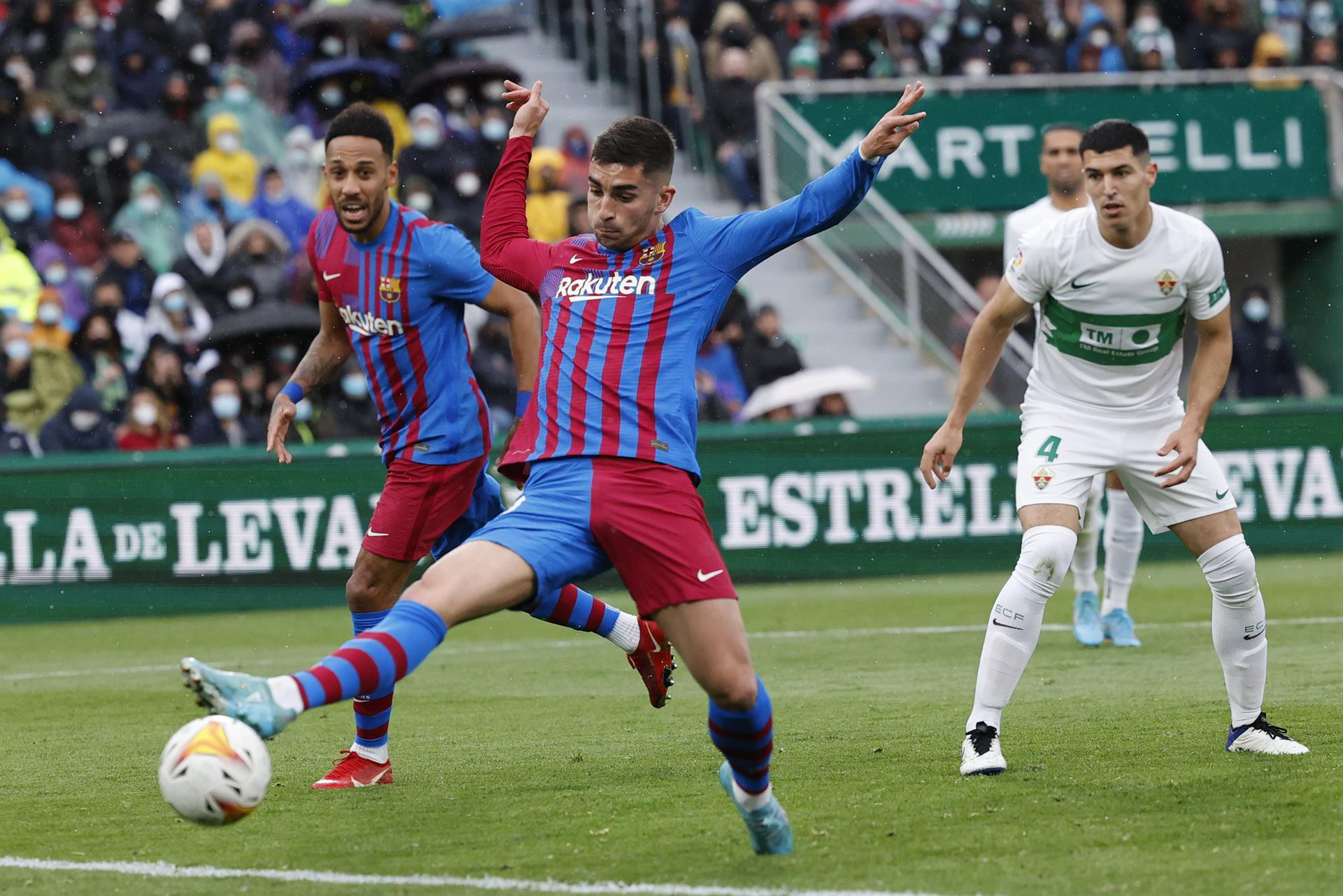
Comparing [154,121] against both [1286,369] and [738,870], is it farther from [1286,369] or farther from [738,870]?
[738,870]

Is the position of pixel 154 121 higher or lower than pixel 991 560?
higher

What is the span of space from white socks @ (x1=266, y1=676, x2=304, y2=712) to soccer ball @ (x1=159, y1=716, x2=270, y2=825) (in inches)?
5.0

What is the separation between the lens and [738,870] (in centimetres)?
504

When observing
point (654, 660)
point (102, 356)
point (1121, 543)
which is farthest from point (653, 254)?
point (102, 356)

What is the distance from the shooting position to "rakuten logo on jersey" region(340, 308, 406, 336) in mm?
7137

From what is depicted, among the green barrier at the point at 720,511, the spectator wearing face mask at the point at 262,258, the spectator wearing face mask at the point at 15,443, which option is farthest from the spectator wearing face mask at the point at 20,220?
the green barrier at the point at 720,511

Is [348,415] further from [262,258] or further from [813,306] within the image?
[813,306]

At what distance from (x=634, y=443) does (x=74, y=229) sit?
14.2 m

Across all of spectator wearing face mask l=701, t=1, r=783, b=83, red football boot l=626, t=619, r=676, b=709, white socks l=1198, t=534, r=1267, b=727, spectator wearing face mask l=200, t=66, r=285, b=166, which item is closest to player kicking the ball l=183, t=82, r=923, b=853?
red football boot l=626, t=619, r=676, b=709

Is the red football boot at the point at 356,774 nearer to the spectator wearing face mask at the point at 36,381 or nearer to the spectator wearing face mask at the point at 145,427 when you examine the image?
the spectator wearing face mask at the point at 145,427

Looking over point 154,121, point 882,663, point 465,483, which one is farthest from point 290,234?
point 465,483

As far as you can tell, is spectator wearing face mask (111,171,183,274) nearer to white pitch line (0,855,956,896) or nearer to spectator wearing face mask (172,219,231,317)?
spectator wearing face mask (172,219,231,317)

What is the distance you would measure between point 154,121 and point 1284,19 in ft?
47.7

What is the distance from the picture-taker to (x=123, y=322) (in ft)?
54.5
